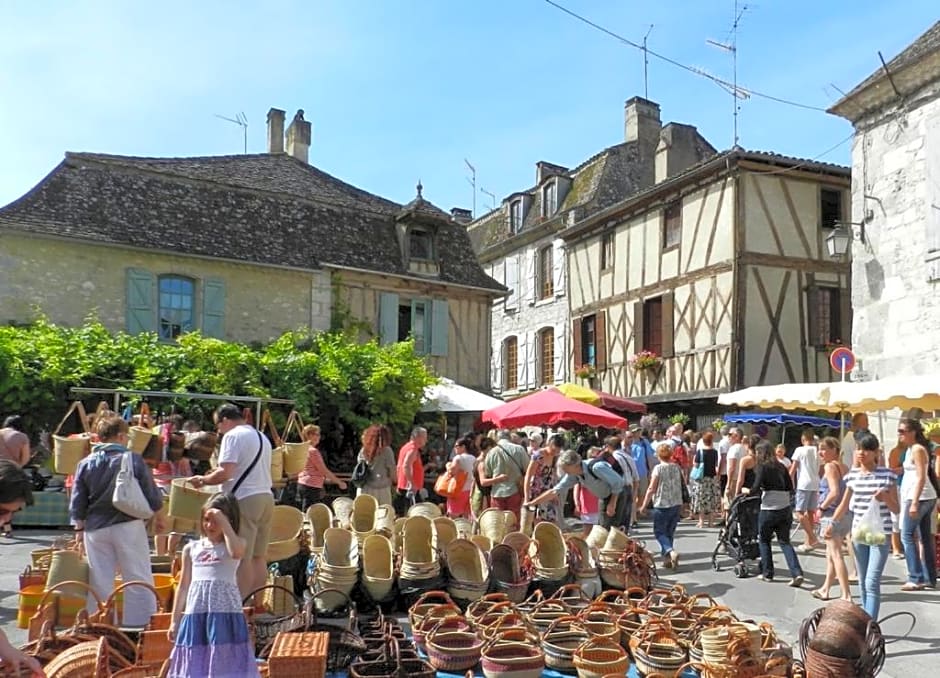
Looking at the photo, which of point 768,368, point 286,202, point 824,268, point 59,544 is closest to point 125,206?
point 286,202

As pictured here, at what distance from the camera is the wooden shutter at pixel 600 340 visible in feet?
66.9

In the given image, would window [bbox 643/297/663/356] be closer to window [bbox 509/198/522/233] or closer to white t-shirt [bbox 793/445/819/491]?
window [bbox 509/198/522/233]

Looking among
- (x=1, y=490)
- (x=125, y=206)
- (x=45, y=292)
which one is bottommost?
(x=1, y=490)

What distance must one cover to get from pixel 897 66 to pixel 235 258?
11.4 metres

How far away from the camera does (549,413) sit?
1118cm

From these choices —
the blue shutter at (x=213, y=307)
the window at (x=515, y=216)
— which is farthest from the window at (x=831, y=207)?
the blue shutter at (x=213, y=307)

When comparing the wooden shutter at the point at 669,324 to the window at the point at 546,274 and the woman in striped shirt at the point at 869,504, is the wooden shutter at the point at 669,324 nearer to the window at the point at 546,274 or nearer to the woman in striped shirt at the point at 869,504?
the window at the point at 546,274

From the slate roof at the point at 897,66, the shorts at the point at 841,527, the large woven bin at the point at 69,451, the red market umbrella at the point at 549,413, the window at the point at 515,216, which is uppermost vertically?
the window at the point at 515,216

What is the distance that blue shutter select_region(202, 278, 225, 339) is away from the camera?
15.6m

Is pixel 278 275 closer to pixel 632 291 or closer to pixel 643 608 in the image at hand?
pixel 632 291

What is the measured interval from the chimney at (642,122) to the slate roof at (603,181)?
33 cm

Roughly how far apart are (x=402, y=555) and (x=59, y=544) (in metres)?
2.59

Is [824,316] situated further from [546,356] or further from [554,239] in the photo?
[546,356]

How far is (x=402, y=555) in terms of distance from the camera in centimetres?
607
